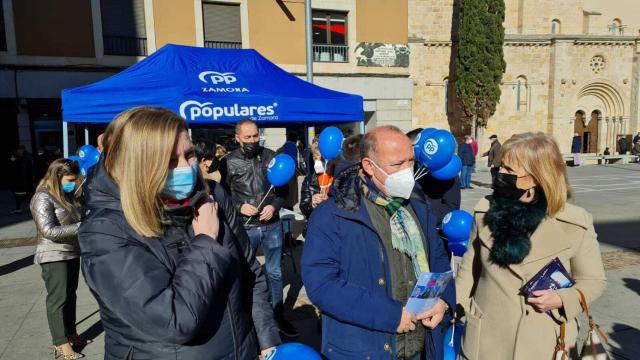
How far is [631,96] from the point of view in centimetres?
2911

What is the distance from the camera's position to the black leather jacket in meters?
4.37

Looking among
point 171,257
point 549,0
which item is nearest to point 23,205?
point 171,257

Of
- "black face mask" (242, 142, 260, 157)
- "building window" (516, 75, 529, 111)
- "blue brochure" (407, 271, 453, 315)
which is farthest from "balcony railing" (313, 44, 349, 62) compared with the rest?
"blue brochure" (407, 271, 453, 315)

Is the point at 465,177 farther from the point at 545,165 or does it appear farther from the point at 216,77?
the point at 545,165

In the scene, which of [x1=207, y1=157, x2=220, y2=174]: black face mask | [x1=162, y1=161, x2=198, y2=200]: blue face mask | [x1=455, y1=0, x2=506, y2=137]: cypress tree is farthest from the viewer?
[x1=455, y1=0, x2=506, y2=137]: cypress tree

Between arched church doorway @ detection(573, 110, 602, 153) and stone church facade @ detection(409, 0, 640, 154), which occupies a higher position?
stone church facade @ detection(409, 0, 640, 154)

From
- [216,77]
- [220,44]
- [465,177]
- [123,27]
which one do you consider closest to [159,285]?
[216,77]

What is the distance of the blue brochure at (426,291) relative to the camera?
2.02 metres

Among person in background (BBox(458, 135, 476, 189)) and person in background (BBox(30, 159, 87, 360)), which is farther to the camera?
person in background (BBox(458, 135, 476, 189))

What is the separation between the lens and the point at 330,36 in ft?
56.9

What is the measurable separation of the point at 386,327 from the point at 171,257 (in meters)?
1.01

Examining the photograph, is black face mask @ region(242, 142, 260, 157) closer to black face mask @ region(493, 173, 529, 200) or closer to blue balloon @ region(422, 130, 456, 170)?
blue balloon @ region(422, 130, 456, 170)

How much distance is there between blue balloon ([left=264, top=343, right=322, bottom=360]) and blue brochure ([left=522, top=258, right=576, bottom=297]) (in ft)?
3.66

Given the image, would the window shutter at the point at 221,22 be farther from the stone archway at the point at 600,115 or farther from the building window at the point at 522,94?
the stone archway at the point at 600,115
